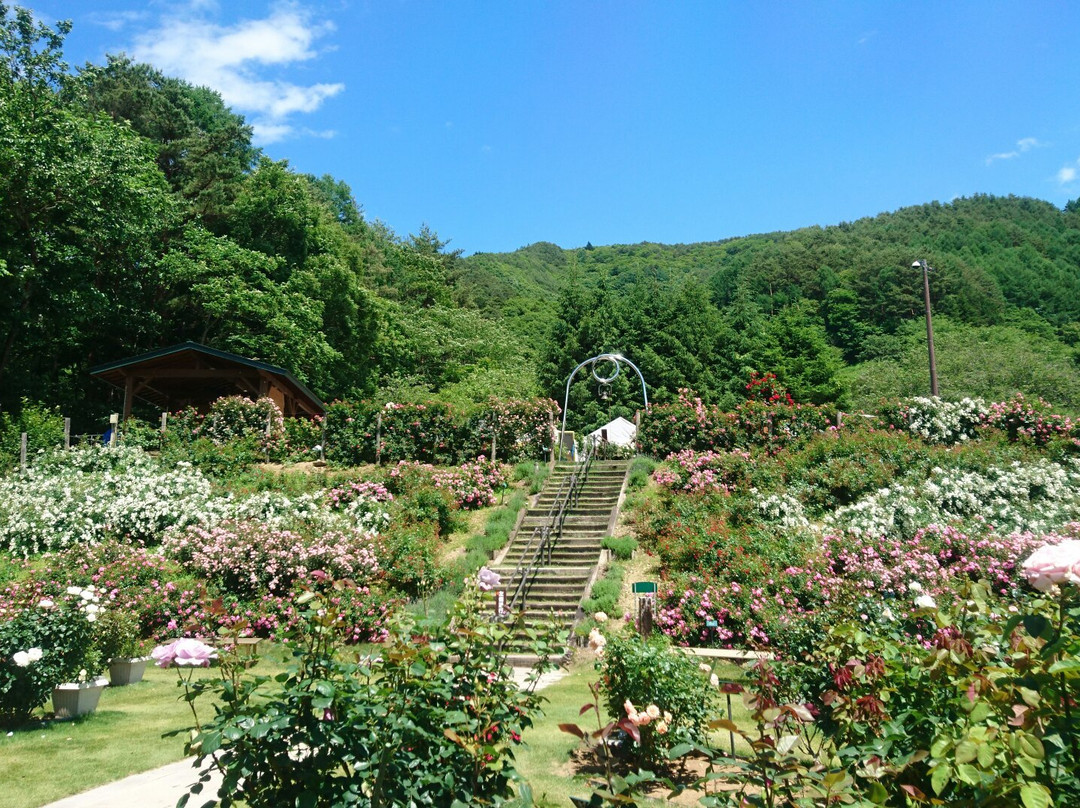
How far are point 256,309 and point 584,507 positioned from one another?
1562cm

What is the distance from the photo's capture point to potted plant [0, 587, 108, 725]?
21.4ft

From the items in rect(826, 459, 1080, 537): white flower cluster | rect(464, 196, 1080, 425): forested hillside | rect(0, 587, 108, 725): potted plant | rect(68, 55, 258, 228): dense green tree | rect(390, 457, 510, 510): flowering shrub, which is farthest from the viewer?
rect(464, 196, 1080, 425): forested hillside

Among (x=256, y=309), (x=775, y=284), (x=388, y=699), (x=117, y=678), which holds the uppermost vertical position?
(x=775, y=284)

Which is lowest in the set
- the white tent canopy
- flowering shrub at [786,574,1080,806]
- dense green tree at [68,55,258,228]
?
flowering shrub at [786,574,1080,806]

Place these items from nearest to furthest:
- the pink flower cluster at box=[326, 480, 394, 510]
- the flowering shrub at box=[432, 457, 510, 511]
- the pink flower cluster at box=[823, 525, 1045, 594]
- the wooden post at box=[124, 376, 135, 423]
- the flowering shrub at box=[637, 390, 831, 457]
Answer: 1. the pink flower cluster at box=[823, 525, 1045, 594]
2. the pink flower cluster at box=[326, 480, 394, 510]
3. the flowering shrub at box=[432, 457, 510, 511]
4. the flowering shrub at box=[637, 390, 831, 457]
5. the wooden post at box=[124, 376, 135, 423]

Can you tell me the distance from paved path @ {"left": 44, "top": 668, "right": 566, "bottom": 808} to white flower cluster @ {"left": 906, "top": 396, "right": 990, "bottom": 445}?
14.2 meters

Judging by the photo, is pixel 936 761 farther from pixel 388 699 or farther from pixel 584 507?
pixel 584 507

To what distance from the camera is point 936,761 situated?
2.09 meters

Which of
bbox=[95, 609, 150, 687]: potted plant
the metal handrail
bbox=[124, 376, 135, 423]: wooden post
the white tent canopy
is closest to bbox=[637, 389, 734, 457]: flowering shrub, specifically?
the metal handrail

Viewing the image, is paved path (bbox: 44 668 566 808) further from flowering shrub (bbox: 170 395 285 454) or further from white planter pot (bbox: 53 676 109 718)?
flowering shrub (bbox: 170 395 285 454)

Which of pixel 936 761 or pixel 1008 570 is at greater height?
pixel 936 761

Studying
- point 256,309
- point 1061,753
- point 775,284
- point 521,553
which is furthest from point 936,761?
point 775,284

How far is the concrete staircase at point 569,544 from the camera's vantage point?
1272cm

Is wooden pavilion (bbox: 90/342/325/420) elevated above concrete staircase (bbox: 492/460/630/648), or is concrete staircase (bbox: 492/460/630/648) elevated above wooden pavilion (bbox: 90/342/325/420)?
wooden pavilion (bbox: 90/342/325/420)
